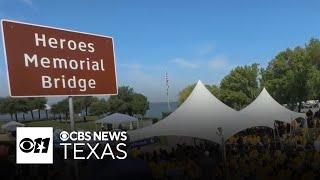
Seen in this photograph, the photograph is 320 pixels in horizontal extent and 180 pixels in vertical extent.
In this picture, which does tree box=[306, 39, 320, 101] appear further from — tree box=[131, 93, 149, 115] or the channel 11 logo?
the channel 11 logo

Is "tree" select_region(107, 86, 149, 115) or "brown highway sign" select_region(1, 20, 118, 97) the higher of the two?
"tree" select_region(107, 86, 149, 115)

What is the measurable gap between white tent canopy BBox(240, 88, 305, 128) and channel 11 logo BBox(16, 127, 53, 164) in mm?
13967

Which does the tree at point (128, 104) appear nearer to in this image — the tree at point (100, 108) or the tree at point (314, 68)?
the tree at point (100, 108)

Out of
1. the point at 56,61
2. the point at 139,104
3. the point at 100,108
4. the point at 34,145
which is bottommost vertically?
the point at 34,145

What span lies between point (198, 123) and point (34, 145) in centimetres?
1204

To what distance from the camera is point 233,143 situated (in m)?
18.5

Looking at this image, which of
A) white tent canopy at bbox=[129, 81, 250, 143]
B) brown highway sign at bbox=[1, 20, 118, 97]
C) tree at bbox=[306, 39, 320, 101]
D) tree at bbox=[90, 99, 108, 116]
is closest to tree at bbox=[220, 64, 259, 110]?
tree at bbox=[306, 39, 320, 101]

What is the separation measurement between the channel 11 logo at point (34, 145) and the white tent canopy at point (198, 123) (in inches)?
458

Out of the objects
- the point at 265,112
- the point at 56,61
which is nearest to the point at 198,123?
the point at 265,112

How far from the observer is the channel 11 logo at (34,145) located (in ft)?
12.2

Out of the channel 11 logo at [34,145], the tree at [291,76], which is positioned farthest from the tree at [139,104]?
the channel 11 logo at [34,145]

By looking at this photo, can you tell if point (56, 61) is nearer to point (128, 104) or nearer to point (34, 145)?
point (34, 145)

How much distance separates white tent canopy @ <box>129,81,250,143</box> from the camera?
1538cm

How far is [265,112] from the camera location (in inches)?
784
